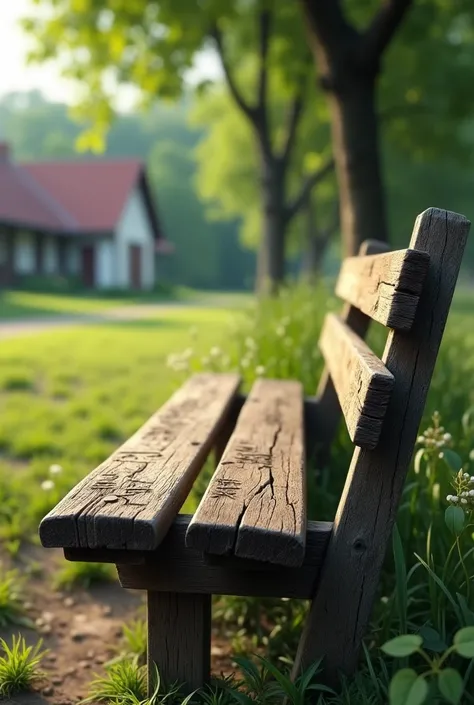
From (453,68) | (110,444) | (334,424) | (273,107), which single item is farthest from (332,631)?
(273,107)

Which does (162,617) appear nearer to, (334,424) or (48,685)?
(48,685)

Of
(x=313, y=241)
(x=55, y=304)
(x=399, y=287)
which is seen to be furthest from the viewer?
(x=313, y=241)

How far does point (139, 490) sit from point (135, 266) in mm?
32043

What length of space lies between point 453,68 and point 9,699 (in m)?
13.2

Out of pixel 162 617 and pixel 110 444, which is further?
pixel 110 444

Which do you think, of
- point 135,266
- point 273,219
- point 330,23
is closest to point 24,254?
point 135,266

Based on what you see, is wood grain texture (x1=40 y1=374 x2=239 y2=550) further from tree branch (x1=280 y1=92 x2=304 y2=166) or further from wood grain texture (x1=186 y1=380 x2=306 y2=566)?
tree branch (x1=280 y1=92 x2=304 y2=166)

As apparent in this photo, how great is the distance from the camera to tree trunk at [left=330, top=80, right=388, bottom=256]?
21.8 feet

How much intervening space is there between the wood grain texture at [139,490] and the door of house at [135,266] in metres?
30.8

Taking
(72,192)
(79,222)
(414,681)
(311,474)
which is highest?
(414,681)

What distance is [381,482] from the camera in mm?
A: 1870

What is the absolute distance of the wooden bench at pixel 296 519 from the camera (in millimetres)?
1741

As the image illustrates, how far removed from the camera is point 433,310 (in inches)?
71.5

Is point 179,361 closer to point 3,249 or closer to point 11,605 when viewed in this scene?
point 11,605
